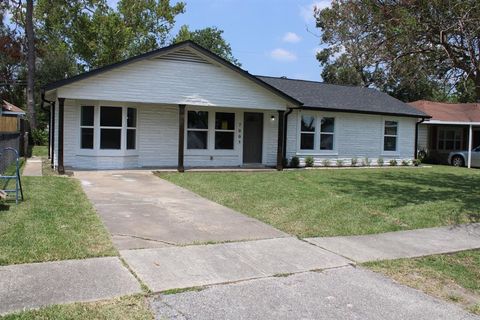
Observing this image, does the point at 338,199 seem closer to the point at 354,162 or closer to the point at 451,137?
the point at 354,162

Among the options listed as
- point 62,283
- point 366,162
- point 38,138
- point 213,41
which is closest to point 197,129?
point 366,162

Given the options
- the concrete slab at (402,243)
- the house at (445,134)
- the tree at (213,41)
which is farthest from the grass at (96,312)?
the tree at (213,41)

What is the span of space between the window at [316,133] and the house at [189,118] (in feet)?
0.15

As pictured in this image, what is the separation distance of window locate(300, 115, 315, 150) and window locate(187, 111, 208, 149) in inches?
182

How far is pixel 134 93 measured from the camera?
16000 mm

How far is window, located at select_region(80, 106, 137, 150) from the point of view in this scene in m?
16.5

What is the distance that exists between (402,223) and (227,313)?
5570 mm

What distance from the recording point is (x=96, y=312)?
425 cm

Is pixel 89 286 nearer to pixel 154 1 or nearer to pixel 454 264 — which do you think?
pixel 454 264

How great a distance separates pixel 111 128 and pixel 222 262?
1178 cm

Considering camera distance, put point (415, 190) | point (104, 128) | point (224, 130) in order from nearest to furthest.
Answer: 1. point (415, 190)
2. point (104, 128)
3. point (224, 130)

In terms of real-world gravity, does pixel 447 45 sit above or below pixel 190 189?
above

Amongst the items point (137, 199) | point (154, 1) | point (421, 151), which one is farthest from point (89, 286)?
point (154, 1)

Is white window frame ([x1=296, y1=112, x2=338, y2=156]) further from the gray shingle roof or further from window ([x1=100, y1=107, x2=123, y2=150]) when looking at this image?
window ([x1=100, y1=107, x2=123, y2=150])
